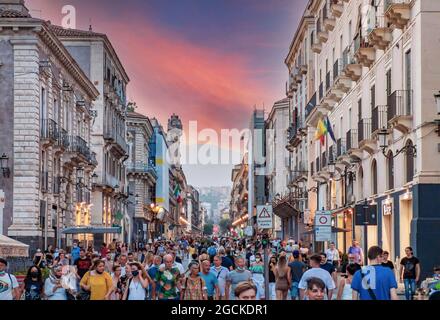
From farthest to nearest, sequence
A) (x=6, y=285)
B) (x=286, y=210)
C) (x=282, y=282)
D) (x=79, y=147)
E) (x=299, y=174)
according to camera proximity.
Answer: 1. (x=286, y=210)
2. (x=299, y=174)
3. (x=79, y=147)
4. (x=282, y=282)
5. (x=6, y=285)

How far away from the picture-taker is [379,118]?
3381 cm

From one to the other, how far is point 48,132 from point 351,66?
54.5 feet

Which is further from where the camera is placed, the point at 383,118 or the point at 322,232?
the point at 383,118

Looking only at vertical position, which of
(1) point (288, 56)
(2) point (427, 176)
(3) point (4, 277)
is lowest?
(3) point (4, 277)

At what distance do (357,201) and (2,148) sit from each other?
56.6ft

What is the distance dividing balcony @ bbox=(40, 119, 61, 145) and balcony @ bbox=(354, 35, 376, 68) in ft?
56.3

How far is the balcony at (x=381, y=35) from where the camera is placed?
3275cm

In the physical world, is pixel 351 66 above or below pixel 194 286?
above

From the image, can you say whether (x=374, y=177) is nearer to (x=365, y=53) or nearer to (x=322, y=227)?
(x=365, y=53)

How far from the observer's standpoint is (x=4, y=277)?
45.9 feet

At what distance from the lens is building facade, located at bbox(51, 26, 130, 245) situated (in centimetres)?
7006

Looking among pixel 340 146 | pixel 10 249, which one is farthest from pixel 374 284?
pixel 340 146

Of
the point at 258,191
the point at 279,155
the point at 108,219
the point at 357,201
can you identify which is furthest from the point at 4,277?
the point at 258,191
